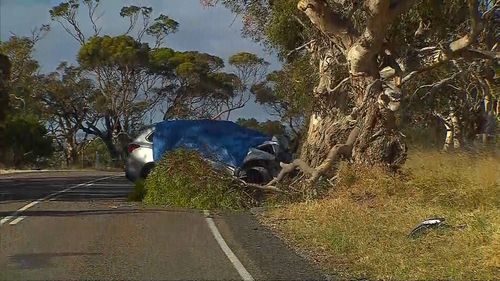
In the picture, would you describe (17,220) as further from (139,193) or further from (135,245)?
(139,193)

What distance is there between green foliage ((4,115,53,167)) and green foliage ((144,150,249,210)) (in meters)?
33.1

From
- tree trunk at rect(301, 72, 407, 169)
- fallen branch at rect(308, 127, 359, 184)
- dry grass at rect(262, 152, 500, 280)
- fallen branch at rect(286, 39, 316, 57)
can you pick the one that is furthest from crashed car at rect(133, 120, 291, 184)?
dry grass at rect(262, 152, 500, 280)

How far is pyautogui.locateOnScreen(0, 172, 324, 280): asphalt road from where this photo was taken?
9930 mm

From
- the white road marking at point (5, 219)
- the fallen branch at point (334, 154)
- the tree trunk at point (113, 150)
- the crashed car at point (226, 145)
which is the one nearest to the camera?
the white road marking at point (5, 219)

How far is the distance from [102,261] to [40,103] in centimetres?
4814

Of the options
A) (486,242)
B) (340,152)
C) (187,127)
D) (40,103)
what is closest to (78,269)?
(486,242)

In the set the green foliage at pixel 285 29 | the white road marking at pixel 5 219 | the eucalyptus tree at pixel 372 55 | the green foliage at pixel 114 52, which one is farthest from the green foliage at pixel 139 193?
the green foliage at pixel 114 52

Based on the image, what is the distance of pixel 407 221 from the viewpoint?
14.0 meters

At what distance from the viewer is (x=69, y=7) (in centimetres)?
5422

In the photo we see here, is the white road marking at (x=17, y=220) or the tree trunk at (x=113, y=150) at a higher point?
the tree trunk at (x=113, y=150)

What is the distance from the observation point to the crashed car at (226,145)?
20.6m

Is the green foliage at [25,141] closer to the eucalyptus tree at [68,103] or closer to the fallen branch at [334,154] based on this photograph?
the eucalyptus tree at [68,103]

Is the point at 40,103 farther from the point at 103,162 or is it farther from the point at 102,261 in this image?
the point at 102,261

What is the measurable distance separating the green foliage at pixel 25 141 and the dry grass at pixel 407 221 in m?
36.8
